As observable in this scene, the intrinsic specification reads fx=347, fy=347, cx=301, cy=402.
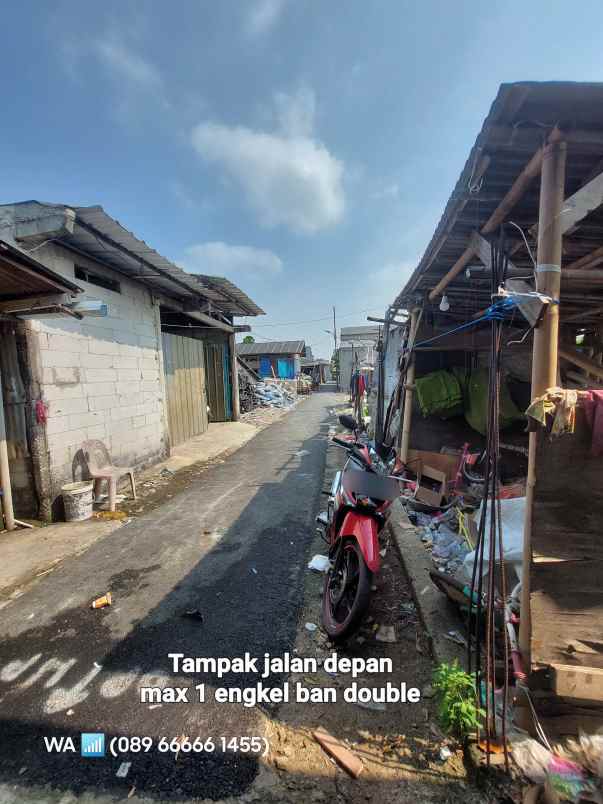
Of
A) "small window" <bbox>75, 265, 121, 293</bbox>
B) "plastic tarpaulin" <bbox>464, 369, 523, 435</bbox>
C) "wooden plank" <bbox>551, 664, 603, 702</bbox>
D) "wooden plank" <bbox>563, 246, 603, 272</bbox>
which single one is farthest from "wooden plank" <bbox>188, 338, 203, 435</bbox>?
"wooden plank" <bbox>551, 664, 603, 702</bbox>

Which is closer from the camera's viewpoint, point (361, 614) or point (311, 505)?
point (361, 614)

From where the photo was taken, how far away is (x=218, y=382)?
1242cm

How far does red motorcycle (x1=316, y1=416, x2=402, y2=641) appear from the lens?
7.63 feet

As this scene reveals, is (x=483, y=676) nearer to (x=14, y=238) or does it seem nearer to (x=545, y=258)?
(x=545, y=258)

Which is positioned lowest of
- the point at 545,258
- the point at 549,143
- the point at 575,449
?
the point at 575,449

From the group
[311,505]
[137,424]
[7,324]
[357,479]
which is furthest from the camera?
[137,424]

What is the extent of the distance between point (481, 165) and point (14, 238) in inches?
193

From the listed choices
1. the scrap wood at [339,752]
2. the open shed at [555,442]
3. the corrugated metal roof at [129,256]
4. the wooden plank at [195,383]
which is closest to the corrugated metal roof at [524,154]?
the open shed at [555,442]

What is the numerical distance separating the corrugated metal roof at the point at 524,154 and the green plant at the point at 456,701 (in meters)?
2.98

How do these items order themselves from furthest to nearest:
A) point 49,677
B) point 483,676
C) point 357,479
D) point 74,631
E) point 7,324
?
point 7,324 < point 357,479 < point 74,631 < point 49,677 < point 483,676

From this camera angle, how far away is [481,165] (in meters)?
2.17

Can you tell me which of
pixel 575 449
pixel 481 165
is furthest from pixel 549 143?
pixel 575 449

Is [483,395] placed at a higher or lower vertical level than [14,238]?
lower

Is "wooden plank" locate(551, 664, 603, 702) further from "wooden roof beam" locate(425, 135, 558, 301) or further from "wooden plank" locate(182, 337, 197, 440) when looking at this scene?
"wooden plank" locate(182, 337, 197, 440)
